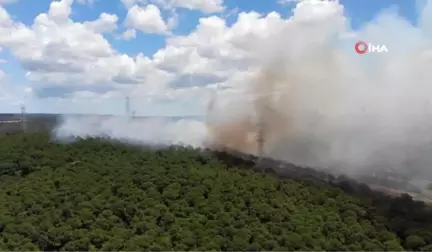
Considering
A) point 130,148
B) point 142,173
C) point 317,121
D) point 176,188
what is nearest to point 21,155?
point 130,148

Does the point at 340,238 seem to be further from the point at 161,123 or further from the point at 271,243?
the point at 161,123

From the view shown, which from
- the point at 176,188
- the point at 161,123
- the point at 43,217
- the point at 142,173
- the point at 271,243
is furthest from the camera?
the point at 161,123

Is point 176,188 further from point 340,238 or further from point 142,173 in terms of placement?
point 340,238

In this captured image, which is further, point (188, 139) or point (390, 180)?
point (188, 139)

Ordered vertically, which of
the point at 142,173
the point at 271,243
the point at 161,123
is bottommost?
the point at 271,243

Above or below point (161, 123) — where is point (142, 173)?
below

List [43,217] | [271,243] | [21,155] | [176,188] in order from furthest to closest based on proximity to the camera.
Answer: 1. [21,155]
2. [176,188]
3. [43,217]
4. [271,243]

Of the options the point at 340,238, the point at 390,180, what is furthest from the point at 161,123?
the point at 340,238
